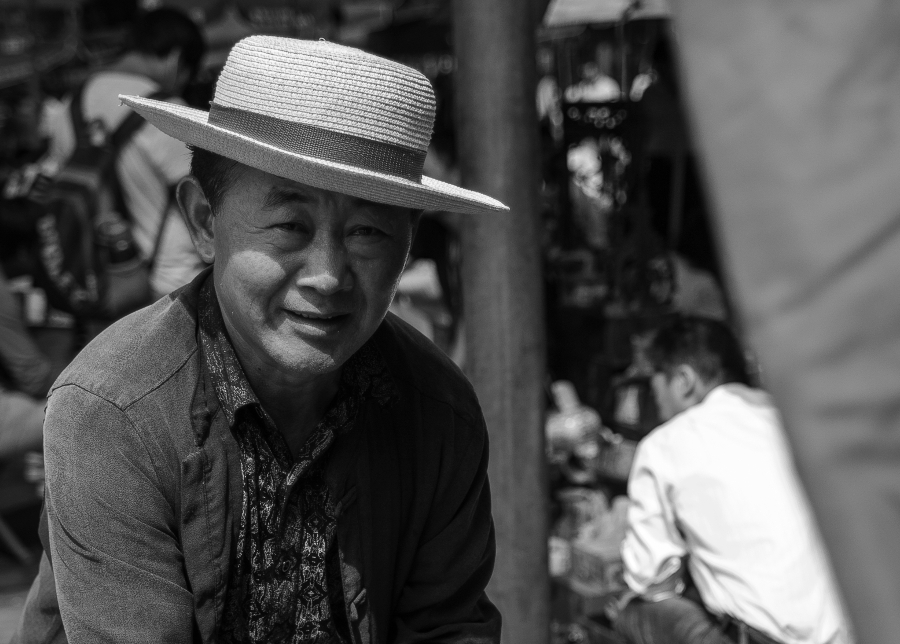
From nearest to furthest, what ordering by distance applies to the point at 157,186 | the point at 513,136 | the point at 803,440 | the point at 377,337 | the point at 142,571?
the point at 803,440, the point at 142,571, the point at 377,337, the point at 513,136, the point at 157,186

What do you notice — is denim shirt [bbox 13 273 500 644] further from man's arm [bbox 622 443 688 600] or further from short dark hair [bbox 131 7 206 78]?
short dark hair [bbox 131 7 206 78]

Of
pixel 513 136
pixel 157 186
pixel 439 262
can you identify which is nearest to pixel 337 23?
pixel 439 262

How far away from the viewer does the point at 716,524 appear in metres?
2.89

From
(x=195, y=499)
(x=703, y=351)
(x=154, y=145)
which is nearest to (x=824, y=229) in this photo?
(x=195, y=499)

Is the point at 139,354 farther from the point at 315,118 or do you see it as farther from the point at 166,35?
the point at 166,35

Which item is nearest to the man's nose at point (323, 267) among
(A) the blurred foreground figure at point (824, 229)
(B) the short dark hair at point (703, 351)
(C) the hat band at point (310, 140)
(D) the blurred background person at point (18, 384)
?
(C) the hat band at point (310, 140)

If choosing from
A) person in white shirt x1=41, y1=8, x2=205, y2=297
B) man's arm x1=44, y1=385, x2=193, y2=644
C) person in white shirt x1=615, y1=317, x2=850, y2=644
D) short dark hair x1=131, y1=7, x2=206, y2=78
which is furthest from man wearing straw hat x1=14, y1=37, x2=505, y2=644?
short dark hair x1=131, y1=7, x2=206, y2=78

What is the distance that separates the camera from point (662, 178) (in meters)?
5.12

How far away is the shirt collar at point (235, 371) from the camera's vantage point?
5.23 ft

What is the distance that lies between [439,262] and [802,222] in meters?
4.51

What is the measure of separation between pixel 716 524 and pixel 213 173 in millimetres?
1961

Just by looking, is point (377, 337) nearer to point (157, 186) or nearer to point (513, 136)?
point (513, 136)

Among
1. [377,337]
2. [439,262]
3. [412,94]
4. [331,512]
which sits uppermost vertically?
[412,94]

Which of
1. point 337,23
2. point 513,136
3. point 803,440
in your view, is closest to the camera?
point 803,440
